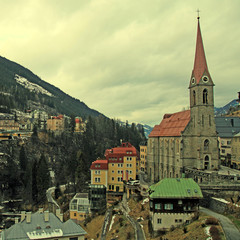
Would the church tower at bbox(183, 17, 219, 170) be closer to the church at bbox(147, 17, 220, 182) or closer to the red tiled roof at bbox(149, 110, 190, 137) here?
the church at bbox(147, 17, 220, 182)

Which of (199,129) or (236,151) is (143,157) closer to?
(236,151)

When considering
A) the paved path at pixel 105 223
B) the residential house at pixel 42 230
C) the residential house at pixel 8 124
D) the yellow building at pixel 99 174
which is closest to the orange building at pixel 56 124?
the residential house at pixel 8 124

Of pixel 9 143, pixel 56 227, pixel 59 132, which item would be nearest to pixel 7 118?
pixel 59 132

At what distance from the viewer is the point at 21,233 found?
43125mm

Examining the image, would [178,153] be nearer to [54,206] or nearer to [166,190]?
[166,190]

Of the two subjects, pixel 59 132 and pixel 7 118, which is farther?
pixel 7 118

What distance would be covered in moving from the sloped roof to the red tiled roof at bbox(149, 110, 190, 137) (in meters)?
16.2

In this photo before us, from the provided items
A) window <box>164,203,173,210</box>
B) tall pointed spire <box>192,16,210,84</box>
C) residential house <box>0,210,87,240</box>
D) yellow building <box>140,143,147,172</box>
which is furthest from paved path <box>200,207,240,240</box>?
yellow building <box>140,143,147,172</box>

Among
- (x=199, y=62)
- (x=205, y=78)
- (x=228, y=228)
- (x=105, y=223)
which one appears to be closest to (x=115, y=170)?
(x=105, y=223)

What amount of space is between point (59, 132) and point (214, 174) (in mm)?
124204

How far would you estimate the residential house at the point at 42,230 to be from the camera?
1695 inches

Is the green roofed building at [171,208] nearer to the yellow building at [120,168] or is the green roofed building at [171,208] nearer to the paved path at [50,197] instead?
the yellow building at [120,168]

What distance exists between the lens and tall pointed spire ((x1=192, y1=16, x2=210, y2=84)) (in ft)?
230

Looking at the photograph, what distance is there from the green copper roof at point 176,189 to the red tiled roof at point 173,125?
83.1 ft
